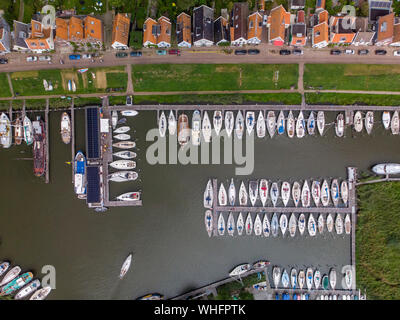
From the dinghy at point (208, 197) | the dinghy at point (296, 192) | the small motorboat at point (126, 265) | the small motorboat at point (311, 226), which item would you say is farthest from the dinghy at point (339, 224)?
the small motorboat at point (126, 265)

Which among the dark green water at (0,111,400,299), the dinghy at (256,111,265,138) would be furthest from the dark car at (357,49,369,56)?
the dark green water at (0,111,400,299)

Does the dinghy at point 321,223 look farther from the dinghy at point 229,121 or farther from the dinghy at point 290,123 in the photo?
the dinghy at point 229,121

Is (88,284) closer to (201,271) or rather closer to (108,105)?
(201,271)

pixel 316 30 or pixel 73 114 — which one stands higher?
pixel 316 30

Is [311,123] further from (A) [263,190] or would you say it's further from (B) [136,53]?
(B) [136,53]
